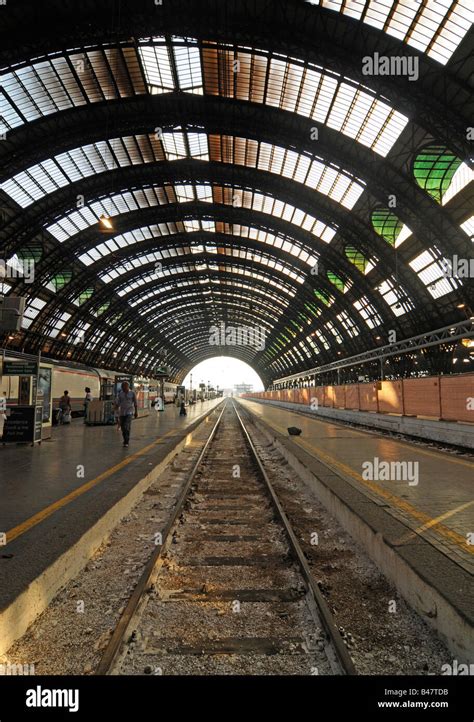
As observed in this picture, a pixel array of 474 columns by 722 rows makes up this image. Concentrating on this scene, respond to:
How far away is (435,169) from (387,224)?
6.20 meters

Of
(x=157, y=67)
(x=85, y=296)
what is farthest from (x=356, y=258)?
(x=85, y=296)

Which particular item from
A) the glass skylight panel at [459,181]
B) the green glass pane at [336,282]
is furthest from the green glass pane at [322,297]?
the glass skylight panel at [459,181]

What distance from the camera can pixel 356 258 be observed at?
34.1 metres

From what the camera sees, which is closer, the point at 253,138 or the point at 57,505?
the point at 57,505

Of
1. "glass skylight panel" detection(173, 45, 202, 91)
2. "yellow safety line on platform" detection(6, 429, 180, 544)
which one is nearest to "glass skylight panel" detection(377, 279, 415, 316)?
"glass skylight panel" detection(173, 45, 202, 91)

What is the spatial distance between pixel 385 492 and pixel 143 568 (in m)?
3.96

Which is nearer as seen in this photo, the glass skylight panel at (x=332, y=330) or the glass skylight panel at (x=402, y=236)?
the glass skylight panel at (x=402, y=236)

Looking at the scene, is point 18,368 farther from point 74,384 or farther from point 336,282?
point 336,282

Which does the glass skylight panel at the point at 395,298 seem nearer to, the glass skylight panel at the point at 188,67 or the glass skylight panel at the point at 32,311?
the glass skylight panel at the point at 188,67

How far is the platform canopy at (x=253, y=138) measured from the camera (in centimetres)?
1661

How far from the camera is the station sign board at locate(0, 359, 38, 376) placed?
42.0 ft

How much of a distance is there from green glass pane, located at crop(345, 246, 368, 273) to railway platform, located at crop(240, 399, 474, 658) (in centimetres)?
2604

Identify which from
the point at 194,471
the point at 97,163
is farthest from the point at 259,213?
the point at 194,471

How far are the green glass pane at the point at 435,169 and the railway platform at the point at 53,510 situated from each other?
21.0m
